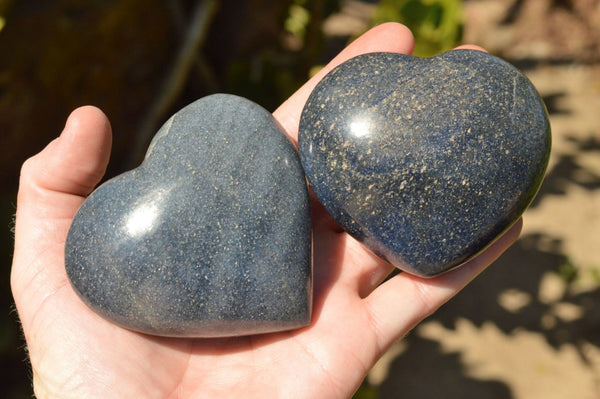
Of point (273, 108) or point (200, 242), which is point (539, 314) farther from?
point (200, 242)

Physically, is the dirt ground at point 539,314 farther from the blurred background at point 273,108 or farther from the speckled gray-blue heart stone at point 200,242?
the speckled gray-blue heart stone at point 200,242

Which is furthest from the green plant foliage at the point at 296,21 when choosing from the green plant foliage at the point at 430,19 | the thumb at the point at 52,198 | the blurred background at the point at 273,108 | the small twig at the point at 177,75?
the thumb at the point at 52,198

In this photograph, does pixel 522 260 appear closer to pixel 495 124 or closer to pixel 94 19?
pixel 495 124

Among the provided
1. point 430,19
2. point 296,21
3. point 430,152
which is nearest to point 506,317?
point 430,19

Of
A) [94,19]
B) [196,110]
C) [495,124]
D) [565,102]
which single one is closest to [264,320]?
[196,110]

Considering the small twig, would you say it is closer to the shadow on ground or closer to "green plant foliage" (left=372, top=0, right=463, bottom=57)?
"green plant foliage" (left=372, top=0, right=463, bottom=57)

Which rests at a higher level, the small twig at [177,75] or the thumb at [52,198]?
the thumb at [52,198]
